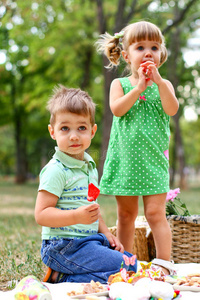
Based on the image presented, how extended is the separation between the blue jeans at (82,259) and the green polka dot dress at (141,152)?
49 cm

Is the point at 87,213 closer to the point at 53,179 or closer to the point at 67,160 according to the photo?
the point at 53,179

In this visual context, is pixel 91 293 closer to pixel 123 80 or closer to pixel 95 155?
pixel 95 155

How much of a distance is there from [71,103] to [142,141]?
59 cm

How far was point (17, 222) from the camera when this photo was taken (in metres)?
5.40

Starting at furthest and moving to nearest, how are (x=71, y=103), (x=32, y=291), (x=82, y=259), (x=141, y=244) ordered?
(x=141, y=244), (x=71, y=103), (x=82, y=259), (x=32, y=291)

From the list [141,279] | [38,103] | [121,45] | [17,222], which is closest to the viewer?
[141,279]

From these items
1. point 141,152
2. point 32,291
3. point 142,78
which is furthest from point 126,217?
point 32,291

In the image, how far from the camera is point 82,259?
232 centimetres

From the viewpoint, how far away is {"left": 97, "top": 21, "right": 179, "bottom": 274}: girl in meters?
2.64

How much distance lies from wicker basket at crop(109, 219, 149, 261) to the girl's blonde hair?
138cm

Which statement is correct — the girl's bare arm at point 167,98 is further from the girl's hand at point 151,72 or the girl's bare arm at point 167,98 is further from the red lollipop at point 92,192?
the red lollipop at point 92,192

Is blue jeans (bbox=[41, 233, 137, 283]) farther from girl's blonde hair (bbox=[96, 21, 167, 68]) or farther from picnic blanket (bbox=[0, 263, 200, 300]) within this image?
girl's blonde hair (bbox=[96, 21, 167, 68])

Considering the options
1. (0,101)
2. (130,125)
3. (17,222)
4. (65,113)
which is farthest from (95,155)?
(0,101)

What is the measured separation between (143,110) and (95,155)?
0.49 metres
